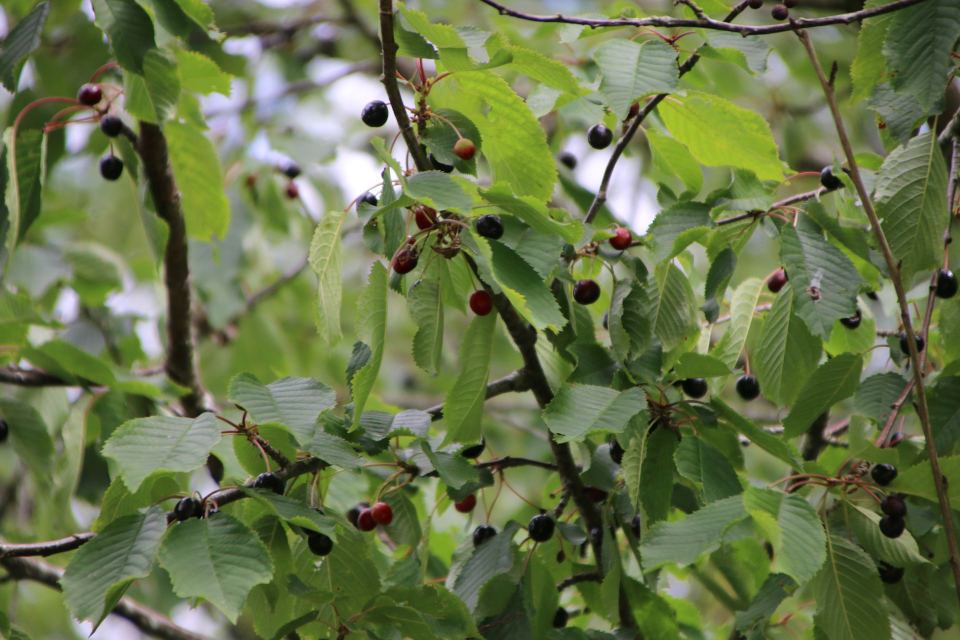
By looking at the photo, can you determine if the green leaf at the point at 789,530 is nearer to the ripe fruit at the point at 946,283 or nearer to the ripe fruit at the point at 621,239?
the ripe fruit at the point at 621,239

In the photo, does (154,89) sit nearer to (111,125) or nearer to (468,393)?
(111,125)

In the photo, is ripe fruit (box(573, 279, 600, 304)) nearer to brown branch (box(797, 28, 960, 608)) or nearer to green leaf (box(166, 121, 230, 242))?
brown branch (box(797, 28, 960, 608))

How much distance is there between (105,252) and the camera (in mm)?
3293

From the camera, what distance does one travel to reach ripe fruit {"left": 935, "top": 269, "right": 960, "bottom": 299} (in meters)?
1.86

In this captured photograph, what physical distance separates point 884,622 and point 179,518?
4.24ft

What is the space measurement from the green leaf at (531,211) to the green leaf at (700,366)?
32 centimetres

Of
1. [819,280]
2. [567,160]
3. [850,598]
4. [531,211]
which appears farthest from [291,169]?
[850,598]

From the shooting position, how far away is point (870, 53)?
5.74ft

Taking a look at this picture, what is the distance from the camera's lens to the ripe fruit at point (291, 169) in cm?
384

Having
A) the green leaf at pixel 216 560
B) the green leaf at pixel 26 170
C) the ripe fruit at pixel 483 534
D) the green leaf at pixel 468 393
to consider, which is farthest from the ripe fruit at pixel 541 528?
the green leaf at pixel 26 170

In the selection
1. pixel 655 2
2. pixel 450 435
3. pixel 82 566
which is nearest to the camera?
pixel 82 566

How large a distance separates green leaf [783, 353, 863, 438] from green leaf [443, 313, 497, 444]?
703 mm

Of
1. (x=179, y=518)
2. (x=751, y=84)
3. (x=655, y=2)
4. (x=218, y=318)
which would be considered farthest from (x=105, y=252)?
→ (x=655, y=2)

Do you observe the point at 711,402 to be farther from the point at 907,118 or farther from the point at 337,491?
the point at 337,491
